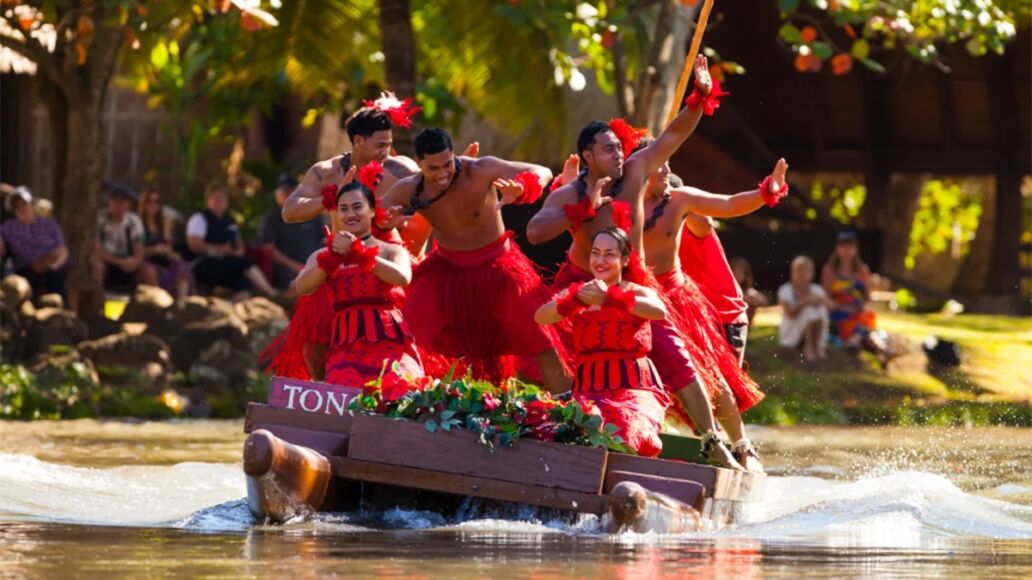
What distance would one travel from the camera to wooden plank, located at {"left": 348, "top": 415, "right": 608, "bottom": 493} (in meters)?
7.54

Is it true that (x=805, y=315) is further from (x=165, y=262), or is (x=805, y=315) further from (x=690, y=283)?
(x=690, y=283)

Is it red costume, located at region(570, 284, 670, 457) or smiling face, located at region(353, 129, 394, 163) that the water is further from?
smiling face, located at region(353, 129, 394, 163)

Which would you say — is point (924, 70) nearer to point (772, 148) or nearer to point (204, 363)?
point (772, 148)

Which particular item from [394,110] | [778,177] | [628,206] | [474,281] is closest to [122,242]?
[394,110]

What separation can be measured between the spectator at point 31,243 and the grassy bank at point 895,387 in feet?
14.6

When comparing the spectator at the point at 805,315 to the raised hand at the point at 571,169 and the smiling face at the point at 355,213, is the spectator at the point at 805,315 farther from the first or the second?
the smiling face at the point at 355,213

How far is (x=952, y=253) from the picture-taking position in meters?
29.8

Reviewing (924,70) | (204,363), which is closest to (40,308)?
(204,363)

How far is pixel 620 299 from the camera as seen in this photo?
799cm

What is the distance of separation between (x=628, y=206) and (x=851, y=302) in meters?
7.37

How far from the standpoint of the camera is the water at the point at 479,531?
646 centimetres

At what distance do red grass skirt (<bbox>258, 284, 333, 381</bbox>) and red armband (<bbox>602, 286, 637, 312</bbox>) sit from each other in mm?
1190

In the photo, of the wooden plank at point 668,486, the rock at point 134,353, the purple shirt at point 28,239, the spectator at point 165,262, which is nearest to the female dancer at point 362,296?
the wooden plank at point 668,486

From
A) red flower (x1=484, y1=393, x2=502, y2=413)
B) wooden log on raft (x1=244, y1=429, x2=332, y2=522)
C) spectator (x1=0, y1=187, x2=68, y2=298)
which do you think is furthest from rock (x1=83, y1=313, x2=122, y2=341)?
red flower (x1=484, y1=393, x2=502, y2=413)
